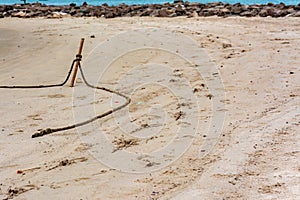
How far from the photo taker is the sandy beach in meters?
3.32

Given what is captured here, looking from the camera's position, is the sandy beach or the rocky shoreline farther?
the rocky shoreline

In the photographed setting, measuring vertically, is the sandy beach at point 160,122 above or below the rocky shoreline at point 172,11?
below

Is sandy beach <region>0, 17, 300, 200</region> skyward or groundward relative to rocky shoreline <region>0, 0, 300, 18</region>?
groundward

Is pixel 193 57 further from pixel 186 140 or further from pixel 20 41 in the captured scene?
pixel 20 41

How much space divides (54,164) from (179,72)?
11.1ft

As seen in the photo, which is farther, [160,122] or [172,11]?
[172,11]

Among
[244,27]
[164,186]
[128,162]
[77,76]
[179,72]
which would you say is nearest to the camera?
[164,186]

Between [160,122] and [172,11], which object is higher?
[172,11]

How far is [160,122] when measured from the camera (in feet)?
15.6

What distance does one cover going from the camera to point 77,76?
7410 millimetres

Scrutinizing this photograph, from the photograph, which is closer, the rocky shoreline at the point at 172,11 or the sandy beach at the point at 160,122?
the sandy beach at the point at 160,122

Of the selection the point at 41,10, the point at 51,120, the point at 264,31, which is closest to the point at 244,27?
the point at 264,31

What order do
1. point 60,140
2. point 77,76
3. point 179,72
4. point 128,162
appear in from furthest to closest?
point 77,76 < point 179,72 < point 60,140 < point 128,162

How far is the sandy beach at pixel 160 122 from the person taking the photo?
10.9ft
